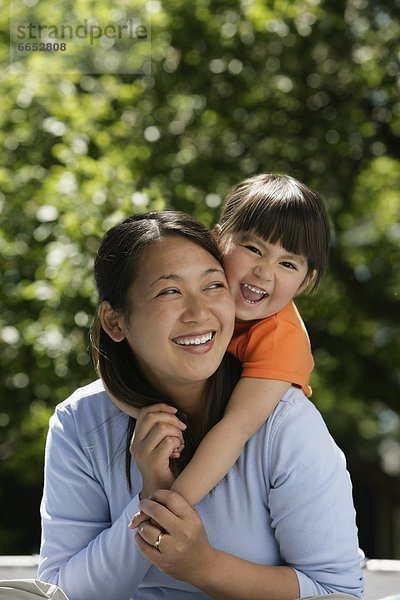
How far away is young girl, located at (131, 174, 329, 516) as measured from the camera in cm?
207

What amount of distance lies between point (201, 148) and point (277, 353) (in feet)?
12.6

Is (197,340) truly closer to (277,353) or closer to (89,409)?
(277,353)

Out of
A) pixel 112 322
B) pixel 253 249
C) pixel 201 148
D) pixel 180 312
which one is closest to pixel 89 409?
pixel 112 322

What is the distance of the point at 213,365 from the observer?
1.99 meters

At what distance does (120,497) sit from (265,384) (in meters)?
0.38

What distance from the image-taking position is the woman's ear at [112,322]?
2.14 metres

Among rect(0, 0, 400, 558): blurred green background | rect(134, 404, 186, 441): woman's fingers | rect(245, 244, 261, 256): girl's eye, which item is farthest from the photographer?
rect(0, 0, 400, 558): blurred green background

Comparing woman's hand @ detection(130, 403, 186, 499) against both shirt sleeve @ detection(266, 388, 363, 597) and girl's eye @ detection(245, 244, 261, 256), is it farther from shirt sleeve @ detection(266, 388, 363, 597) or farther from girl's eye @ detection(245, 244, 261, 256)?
girl's eye @ detection(245, 244, 261, 256)

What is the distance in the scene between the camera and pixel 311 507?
1994mm

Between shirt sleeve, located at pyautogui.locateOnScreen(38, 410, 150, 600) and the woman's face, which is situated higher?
the woman's face

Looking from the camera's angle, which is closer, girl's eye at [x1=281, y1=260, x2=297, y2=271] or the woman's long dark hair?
the woman's long dark hair

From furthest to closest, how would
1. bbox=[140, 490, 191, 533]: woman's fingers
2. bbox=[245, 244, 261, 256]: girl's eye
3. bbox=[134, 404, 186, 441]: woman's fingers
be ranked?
bbox=[245, 244, 261, 256]: girl's eye
bbox=[134, 404, 186, 441]: woman's fingers
bbox=[140, 490, 191, 533]: woman's fingers

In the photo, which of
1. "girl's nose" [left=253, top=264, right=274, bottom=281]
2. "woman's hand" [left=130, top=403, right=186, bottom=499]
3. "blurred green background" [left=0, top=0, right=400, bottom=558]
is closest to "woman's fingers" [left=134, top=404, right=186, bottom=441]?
"woman's hand" [left=130, top=403, right=186, bottom=499]

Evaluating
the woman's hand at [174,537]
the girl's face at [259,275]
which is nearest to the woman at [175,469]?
the woman's hand at [174,537]
